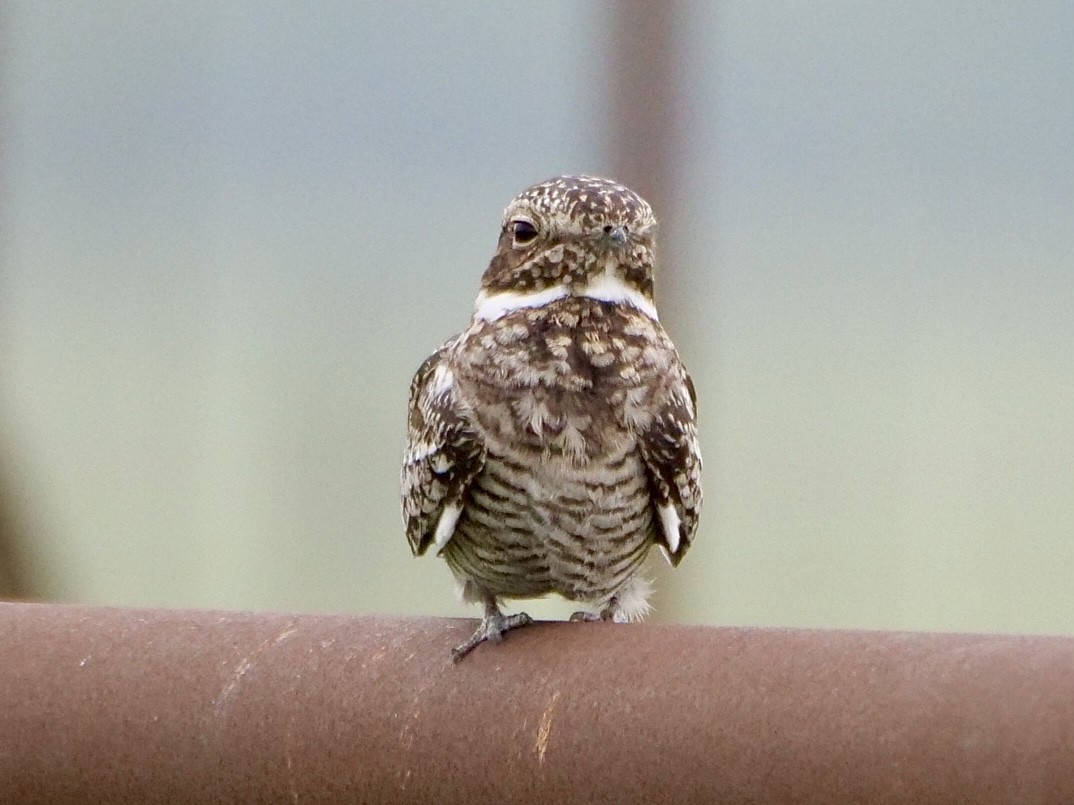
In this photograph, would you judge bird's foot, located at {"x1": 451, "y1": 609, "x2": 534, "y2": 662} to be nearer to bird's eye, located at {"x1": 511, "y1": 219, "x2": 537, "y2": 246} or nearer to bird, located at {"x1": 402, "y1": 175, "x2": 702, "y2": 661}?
bird, located at {"x1": 402, "y1": 175, "x2": 702, "y2": 661}

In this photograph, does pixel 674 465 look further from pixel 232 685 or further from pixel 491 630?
pixel 232 685

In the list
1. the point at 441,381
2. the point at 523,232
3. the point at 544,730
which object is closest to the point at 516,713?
the point at 544,730

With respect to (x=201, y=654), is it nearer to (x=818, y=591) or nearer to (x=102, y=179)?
(x=818, y=591)

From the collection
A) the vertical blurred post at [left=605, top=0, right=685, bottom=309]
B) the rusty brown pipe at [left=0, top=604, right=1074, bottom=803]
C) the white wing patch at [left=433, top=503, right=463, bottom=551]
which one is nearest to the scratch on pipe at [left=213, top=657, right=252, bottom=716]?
the rusty brown pipe at [left=0, top=604, right=1074, bottom=803]

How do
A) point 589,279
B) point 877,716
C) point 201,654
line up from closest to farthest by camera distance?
point 877,716 < point 201,654 < point 589,279

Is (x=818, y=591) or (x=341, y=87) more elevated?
(x=341, y=87)

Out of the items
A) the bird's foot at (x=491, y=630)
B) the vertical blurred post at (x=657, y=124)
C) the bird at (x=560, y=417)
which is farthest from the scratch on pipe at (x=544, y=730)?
the vertical blurred post at (x=657, y=124)

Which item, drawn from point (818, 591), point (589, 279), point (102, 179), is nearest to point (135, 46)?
point (102, 179)
